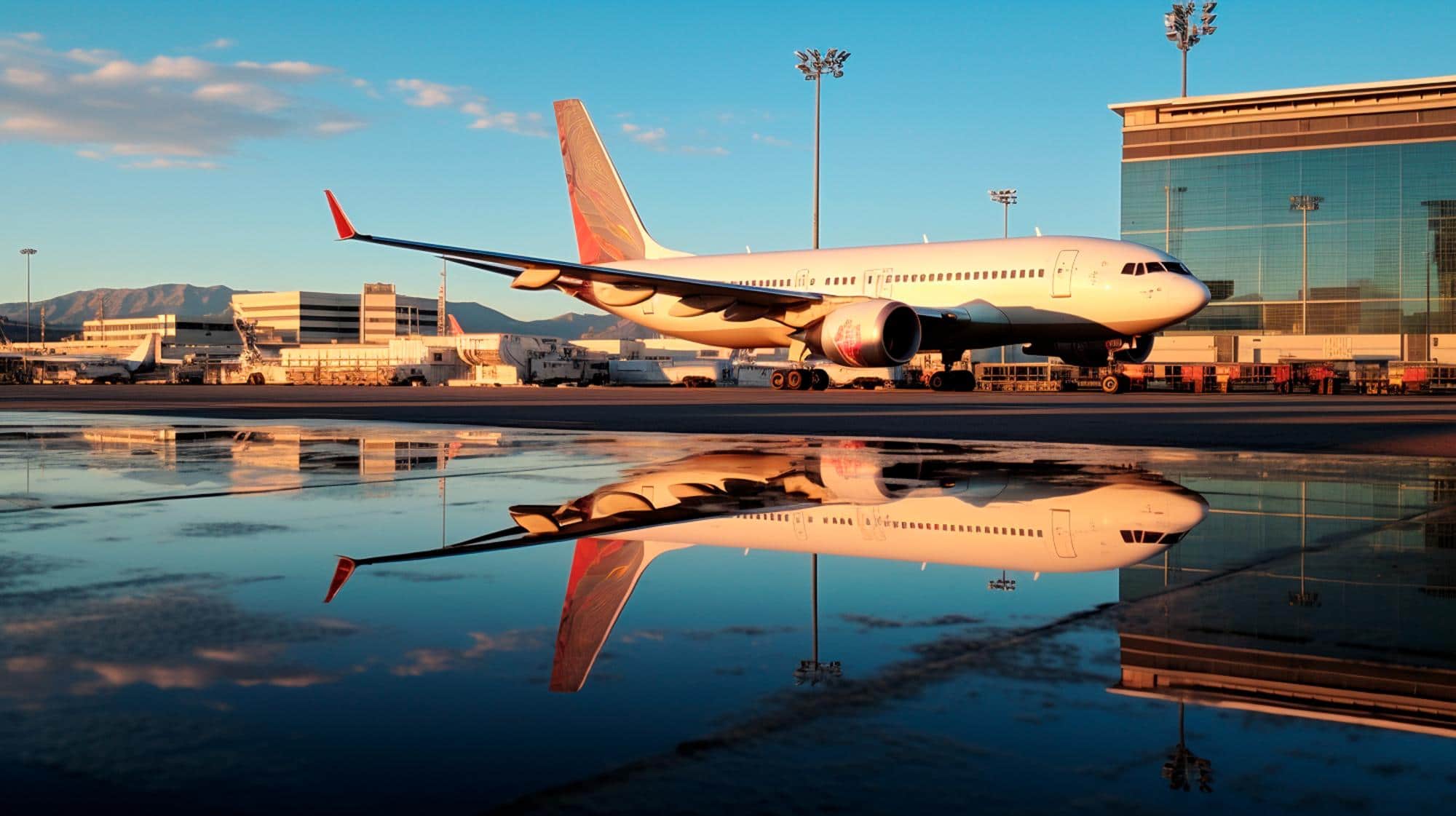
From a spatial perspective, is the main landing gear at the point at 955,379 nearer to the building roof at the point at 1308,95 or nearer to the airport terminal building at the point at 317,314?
the building roof at the point at 1308,95

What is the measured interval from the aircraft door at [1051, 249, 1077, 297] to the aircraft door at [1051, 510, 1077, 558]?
24.7 metres

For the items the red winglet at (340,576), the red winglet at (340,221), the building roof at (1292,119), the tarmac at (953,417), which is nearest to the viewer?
the red winglet at (340,576)

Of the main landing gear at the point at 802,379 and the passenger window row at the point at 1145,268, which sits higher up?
the passenger window row at the point at 1145,268

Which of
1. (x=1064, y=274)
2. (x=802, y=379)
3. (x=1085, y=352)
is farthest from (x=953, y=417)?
(x=802, y=379)

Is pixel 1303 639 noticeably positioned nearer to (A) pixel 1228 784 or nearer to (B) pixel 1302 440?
(A) pixel 1228 784

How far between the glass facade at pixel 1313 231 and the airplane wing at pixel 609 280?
7761cm

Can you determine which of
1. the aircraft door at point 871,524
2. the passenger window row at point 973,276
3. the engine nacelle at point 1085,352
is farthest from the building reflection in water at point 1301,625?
the engine nacelle at point 1085,352

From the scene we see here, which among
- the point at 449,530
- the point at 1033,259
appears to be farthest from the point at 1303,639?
the point at 1033,259

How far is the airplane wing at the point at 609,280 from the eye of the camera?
86.0 ft

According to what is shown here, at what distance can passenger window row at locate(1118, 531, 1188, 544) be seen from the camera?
5711mm

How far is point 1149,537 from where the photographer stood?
19.2 feet

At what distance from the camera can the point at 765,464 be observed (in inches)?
395

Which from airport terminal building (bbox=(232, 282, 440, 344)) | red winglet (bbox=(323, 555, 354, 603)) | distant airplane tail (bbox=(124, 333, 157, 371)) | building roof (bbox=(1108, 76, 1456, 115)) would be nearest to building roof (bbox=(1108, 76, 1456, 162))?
building roof (bbox=(1108, 76, 1456, 115))

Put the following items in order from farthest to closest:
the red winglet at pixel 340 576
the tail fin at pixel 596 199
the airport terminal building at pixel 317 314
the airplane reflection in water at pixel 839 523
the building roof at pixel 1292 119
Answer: the airport terminal building at pixel 317 314
the building roof at pixel 1292 119
the tail fin at pixel 596 199
the airplane reflection in water at pixel 839 523
the red winglet at pixel 340 576
